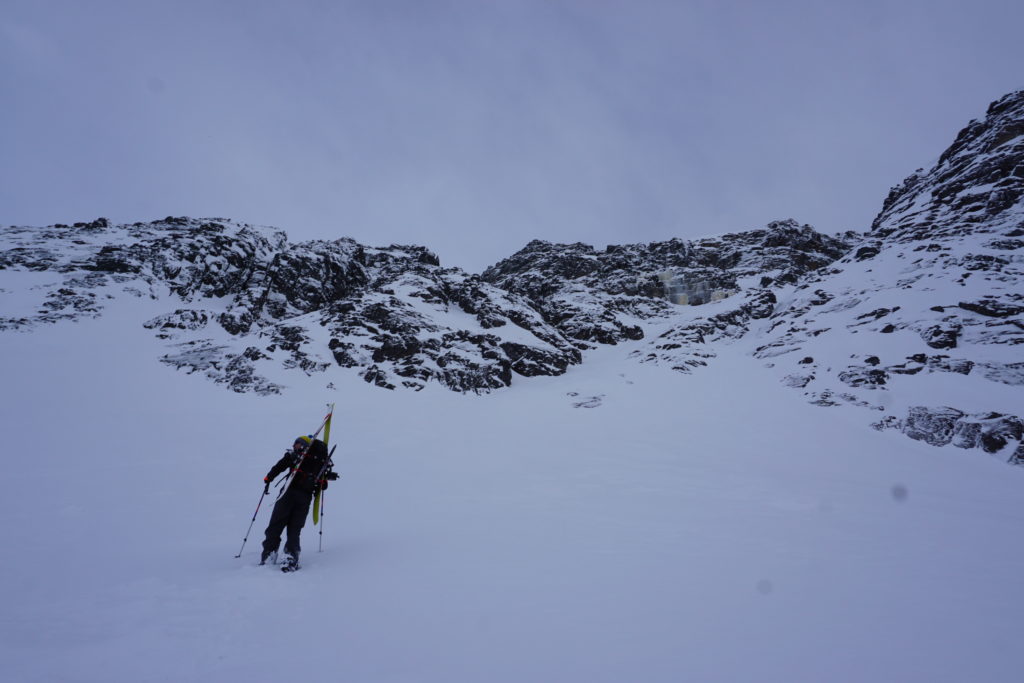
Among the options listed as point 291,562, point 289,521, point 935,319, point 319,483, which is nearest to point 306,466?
point 319,483

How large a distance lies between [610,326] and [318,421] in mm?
37201

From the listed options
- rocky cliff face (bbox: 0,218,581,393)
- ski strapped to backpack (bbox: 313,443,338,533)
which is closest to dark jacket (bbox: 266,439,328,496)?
ski strapped to backpack (bbox: 313,443,338,533)

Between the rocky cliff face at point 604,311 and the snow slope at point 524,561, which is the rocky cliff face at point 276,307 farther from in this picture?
the snow slope at point 524,561

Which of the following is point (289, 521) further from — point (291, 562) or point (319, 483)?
point (319, 483)

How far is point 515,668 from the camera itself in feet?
12.1

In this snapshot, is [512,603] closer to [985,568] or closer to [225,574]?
[225,574]

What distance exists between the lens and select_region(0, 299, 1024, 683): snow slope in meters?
3.79

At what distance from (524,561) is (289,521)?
3657mm

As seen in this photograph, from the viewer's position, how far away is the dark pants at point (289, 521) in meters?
6.35

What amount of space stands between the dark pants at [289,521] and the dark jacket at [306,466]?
0.13 m

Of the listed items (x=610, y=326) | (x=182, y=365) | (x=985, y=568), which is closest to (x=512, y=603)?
(x=985, y=568)

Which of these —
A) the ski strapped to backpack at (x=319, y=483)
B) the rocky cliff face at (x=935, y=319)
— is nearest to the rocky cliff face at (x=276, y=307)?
the rocky cliff face at (x=935, y=319)

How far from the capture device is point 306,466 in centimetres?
727

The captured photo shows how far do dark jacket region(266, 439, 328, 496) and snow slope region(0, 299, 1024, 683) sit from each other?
3.88 ft
